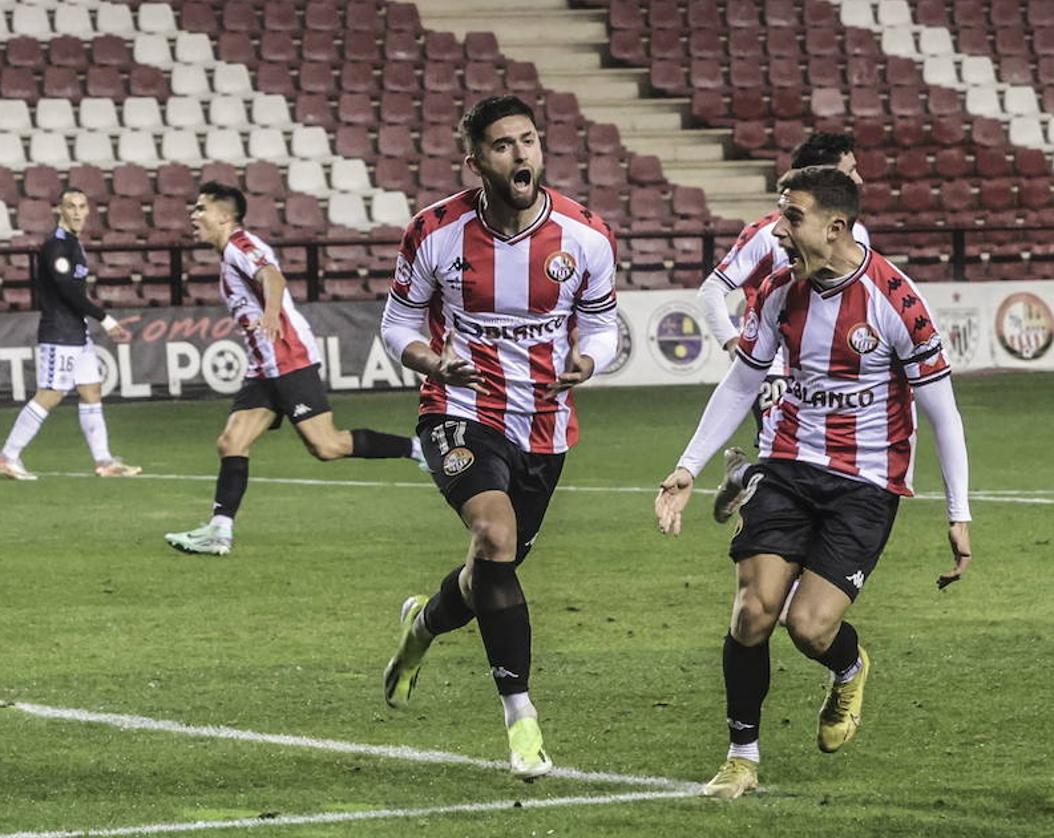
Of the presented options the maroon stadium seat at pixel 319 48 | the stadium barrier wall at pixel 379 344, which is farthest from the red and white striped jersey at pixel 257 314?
the maroon stadium seat at pixel 319 48

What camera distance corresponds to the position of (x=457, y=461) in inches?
281

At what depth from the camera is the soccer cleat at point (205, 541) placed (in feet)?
39.8

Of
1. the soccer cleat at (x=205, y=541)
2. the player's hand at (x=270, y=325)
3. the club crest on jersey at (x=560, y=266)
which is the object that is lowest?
the soccer cleat at (x=205, y=541)

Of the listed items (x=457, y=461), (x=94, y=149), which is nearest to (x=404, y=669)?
(x=457, y=461)

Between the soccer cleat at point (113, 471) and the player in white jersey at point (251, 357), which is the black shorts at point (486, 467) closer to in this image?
the player in white jersey at point (251, 357)

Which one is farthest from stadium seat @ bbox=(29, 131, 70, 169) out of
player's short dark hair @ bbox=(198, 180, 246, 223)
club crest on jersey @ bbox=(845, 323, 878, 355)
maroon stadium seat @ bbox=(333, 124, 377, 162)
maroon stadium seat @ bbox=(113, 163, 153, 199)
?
club crest on jersey @ bbox=(845, 323, 878, 355)

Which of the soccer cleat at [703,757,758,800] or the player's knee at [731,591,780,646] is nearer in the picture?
the soccer cleat at [703,757,758,800]

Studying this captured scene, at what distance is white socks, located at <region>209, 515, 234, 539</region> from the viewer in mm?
12141

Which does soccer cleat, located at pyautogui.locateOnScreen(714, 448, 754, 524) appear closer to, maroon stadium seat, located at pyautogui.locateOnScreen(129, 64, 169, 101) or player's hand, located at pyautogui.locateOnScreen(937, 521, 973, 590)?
player's hand, located at pyautogui.locateOnScreen(937, 521, 973, 590)

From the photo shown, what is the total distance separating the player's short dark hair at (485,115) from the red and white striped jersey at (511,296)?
311mm

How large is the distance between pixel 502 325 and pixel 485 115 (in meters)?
0.70

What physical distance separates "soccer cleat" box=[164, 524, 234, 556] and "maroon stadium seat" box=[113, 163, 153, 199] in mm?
A: 14596

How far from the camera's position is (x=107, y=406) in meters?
22.0

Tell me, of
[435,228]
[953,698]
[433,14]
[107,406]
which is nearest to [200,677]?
[435,228]
